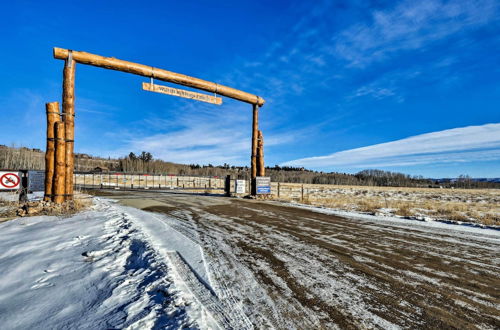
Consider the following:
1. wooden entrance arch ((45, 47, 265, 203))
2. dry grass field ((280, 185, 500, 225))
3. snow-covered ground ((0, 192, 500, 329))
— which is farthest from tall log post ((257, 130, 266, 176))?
snow-covered ground ((0, 192, 500, 329))

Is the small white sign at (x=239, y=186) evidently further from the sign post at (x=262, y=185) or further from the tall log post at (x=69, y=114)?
the tall log post at (x=69, y=114)

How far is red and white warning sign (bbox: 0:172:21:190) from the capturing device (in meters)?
7.66

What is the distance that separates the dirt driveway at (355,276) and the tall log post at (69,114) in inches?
197

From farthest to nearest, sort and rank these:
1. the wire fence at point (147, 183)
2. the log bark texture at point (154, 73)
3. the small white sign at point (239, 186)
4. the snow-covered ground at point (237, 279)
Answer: the wire fence at point (147, 183) → the small white sign at point (239, 186) → the log bark texture at point (154, 73) → the snow-covered ground at point (237, 279)

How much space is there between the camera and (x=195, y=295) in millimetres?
2545

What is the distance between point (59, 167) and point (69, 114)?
189 centimetres

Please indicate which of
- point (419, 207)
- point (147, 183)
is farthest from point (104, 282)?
point (147, 183)

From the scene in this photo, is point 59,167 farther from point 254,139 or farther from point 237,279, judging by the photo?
point 254,139

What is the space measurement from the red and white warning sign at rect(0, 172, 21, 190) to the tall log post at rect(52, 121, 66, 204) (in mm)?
1900

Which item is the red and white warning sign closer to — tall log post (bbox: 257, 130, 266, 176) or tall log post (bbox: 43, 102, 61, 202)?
tall log post (bbox: 43, 102, 61, 202)

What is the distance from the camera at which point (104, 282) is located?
2775mm

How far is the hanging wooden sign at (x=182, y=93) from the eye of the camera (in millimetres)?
10410

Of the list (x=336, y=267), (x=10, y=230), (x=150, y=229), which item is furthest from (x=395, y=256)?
(x=10, y=230)

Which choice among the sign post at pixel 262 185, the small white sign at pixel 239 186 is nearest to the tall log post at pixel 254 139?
the sign post at pixel 262 185
